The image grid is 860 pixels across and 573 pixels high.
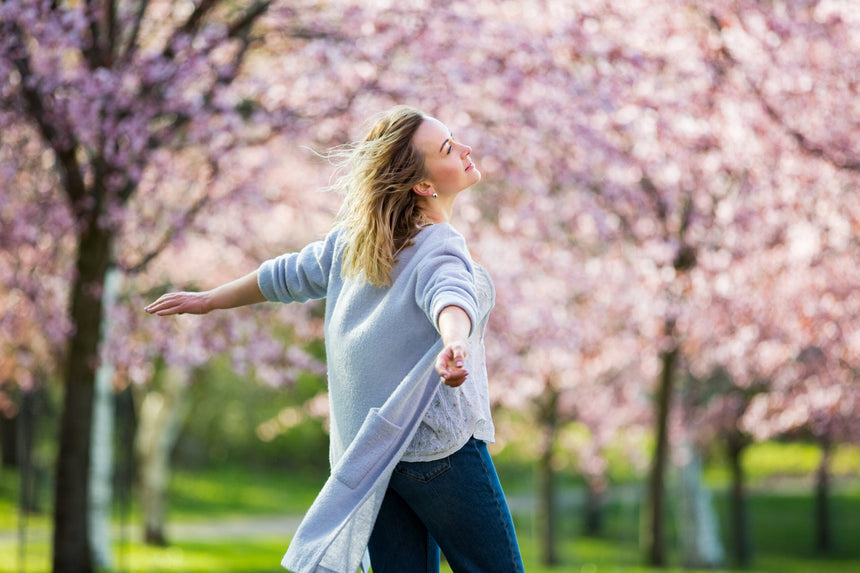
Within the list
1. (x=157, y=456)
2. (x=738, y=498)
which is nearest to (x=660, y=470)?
(x=738, y=498)

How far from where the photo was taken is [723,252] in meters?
10.3

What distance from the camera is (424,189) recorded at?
2613 millimetres

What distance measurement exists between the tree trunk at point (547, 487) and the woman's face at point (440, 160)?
1208 centimetres

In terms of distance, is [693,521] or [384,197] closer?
A: [384,197]

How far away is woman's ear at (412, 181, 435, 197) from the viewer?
8.54 feet

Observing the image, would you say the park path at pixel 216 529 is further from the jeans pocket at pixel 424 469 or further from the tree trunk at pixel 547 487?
the jeans pocket at pixel 424 469

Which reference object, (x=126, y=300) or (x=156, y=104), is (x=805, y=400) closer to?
(x=126, y=300)

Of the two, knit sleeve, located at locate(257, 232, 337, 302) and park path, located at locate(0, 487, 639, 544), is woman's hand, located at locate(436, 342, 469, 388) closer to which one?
Result: knit sleeve, located at locate(257, 232, 337, 302)

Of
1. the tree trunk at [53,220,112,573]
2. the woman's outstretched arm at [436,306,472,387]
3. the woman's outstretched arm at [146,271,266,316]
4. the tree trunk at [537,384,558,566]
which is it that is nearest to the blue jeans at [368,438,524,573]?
the woman's outstretched arm at [436,306,472,387]

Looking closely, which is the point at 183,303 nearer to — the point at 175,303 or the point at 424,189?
the point at 175,303

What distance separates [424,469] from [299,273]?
0.67 m

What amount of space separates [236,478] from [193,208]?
69.8 feet

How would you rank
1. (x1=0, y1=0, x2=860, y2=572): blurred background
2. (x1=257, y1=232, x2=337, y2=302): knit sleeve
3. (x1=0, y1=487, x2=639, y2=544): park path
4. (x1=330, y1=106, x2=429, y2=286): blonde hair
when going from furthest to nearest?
(x1=0, y1=487, x2=639, y2=544): park path → (x1=0, y1=0, x2=860, y2=572): blurred background → (x1=257, y1=232, x2=337, y2=302): knit sleeve → (x1=330, y1=106, x2=429, y2=286): blonde hair

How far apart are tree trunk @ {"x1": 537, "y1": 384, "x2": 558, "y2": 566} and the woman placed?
39.6 feet
